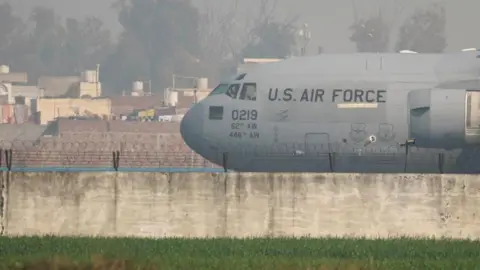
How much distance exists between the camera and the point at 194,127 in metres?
40.6

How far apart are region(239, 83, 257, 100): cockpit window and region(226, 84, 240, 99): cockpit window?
0.78ft

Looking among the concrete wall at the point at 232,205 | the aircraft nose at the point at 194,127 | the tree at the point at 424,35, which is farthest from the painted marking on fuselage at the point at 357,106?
the tree at the point at 424,35

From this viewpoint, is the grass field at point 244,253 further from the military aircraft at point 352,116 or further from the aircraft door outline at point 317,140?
the aircraft door outline at point 317,140

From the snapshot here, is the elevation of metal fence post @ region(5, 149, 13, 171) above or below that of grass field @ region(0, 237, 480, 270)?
above

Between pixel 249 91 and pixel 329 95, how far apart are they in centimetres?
270

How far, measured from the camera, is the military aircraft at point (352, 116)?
37750 millimetres

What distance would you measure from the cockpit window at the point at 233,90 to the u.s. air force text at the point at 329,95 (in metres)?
1.34

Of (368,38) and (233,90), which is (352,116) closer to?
(233,90)

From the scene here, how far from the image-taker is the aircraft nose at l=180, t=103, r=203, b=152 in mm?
40438

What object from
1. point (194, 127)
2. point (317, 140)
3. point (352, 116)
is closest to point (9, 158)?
point (194, 127)

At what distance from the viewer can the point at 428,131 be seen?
124 ft

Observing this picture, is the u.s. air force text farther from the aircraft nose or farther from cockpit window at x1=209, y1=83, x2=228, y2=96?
the aircraft nose

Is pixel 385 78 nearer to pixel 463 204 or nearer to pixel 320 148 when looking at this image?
pixel 320 148

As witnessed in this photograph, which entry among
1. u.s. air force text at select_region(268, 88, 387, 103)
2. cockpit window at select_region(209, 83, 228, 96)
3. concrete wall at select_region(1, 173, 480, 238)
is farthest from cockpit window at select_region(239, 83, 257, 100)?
concrete wall at select_region(1, 173, 480, 238)
